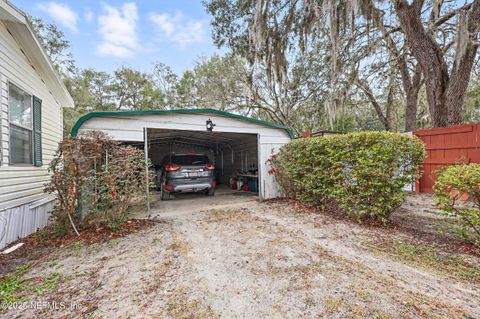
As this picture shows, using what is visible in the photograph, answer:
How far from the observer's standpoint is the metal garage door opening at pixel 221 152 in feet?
26.2

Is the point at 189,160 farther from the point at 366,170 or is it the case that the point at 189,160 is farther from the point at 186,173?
the point at 366,170

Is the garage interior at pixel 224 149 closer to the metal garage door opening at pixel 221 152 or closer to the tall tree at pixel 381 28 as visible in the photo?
the metal garage door opening at pixel 221 152

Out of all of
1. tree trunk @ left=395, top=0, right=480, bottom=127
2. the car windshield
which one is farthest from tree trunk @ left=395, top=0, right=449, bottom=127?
the car windshield

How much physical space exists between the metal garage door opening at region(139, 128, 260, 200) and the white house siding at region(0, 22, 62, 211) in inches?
101

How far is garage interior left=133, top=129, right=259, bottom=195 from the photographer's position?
8.43 metres

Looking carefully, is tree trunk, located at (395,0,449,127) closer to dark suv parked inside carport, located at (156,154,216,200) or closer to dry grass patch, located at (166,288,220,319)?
dark suv parked inside carport, located at (156,154,216,200)

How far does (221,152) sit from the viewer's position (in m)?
12.2

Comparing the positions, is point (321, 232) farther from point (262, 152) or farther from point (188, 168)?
point (188, 168)

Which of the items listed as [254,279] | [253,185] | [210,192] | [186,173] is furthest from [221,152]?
[254,279]

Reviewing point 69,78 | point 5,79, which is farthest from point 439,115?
point 69,78

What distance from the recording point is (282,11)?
7402 millimetres

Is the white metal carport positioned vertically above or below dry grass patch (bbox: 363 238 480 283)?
above

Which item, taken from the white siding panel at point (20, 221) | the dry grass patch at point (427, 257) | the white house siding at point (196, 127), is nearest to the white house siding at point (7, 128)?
the white siding panel at point (20, 221)

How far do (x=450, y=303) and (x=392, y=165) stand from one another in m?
2.47
